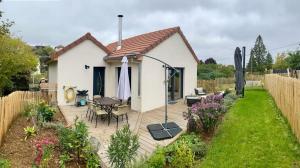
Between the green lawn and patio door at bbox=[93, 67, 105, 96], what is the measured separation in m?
9.83

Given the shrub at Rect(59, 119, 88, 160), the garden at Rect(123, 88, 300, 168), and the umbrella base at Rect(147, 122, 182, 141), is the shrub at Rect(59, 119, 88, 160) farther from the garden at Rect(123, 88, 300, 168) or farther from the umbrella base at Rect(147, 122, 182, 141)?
the umbrella base at Rect(147, 122, 182, 141)

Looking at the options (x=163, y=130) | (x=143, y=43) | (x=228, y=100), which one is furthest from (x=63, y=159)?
(x=143, y=43)

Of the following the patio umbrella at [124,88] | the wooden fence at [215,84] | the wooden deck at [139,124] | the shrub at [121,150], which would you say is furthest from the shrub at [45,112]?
the wooden fence at [215,84]

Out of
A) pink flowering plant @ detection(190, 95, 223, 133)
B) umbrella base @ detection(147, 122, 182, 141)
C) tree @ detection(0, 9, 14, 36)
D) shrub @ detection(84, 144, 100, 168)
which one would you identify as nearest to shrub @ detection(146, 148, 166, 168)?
shrub @ detection(84, 144, 100, 168)

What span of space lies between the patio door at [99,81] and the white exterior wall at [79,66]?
28 centimetres

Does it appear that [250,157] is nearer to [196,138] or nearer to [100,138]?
[196,138]

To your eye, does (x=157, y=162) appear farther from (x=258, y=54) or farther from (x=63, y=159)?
(x=258, y=54)

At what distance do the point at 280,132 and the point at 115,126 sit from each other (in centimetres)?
637

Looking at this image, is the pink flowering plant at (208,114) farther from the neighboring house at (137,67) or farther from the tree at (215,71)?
the tree at (215,71)

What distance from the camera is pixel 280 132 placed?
Result: 9305 mm

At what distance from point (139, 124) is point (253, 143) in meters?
5.37

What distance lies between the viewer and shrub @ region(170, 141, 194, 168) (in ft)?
24.6

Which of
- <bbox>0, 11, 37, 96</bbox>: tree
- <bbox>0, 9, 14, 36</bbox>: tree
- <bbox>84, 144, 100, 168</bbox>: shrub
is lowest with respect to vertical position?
<bbox>84, 144, 100, 168</bbox>: shrub

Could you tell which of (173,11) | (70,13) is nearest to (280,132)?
(173,11)
